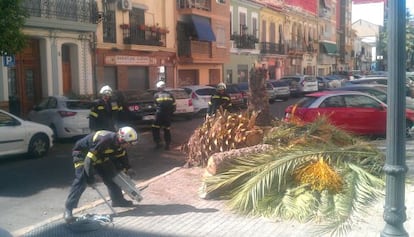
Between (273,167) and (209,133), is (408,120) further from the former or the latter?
(273,167)

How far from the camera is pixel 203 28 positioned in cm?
3241

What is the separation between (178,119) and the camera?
21812mm

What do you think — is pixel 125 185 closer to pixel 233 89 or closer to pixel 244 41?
pixel 233 89

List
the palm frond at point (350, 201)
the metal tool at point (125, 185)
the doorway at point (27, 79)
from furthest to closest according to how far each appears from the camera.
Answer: the doorway at point (27, 79) → the metal tool at point (125, 185) → the palm frond at point (350, 201)

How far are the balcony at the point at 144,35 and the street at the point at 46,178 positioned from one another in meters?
11.6

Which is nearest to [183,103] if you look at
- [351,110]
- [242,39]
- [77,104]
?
[77,104]

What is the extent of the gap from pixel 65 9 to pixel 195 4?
11.7 m

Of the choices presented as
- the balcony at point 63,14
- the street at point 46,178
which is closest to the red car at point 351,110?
the street at point 46,178

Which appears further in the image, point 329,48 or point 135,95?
point 329,48

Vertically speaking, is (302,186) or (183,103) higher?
(183,103)

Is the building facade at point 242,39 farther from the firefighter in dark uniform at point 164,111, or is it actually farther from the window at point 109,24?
the firefighter in dark uniform at point 164,111

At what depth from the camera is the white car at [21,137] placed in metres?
11.7

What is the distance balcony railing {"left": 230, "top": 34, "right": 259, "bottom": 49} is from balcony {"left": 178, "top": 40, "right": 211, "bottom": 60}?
15.1 ft

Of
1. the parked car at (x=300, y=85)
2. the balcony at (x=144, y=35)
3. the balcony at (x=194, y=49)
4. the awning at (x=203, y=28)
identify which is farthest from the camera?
the parked car at (x=300, y=85)
